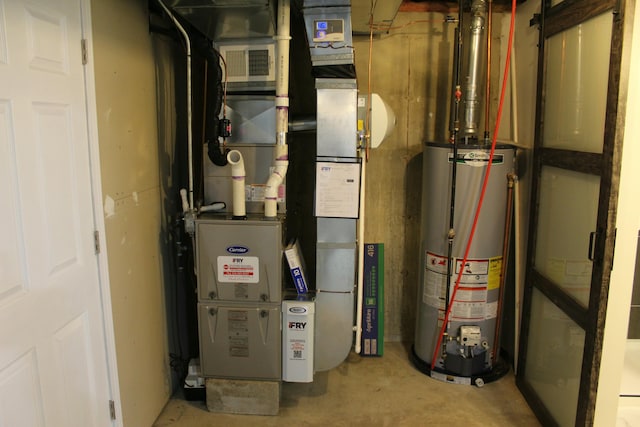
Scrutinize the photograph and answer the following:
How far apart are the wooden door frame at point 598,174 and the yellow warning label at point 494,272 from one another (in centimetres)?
31

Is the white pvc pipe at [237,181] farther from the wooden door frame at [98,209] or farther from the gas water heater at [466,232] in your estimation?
the gas water heater at [466,232]

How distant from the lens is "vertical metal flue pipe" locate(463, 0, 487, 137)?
8.95ft

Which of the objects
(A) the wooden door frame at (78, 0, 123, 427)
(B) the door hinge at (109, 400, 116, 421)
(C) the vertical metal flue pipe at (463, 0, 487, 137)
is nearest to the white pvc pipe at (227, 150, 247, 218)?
(A) the wooden door frame at (78, 0, 123, 427)

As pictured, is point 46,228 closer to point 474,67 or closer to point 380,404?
point 380,404

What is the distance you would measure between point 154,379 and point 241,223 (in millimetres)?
940

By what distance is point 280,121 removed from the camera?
2375mm

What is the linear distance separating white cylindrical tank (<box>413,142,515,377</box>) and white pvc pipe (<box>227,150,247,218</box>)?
1137 millimetres

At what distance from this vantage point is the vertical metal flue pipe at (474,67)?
2.73 m

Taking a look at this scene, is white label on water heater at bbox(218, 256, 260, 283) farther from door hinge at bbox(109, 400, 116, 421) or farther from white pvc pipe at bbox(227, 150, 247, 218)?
door hinge at bbox(109, 400, 116, 421)

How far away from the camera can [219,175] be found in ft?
8.38

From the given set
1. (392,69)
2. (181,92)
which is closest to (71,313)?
(181,92)

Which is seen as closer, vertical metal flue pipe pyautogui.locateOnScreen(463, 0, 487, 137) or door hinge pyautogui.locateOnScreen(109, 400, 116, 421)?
door hinge pyautogui.locateOnScreen(109, 400, 116, 421)

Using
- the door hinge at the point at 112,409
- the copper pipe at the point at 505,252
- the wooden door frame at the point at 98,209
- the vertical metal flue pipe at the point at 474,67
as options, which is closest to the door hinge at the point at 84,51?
the wooden door frame at the point at 98,209

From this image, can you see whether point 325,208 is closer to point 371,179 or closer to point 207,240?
point 207,240
